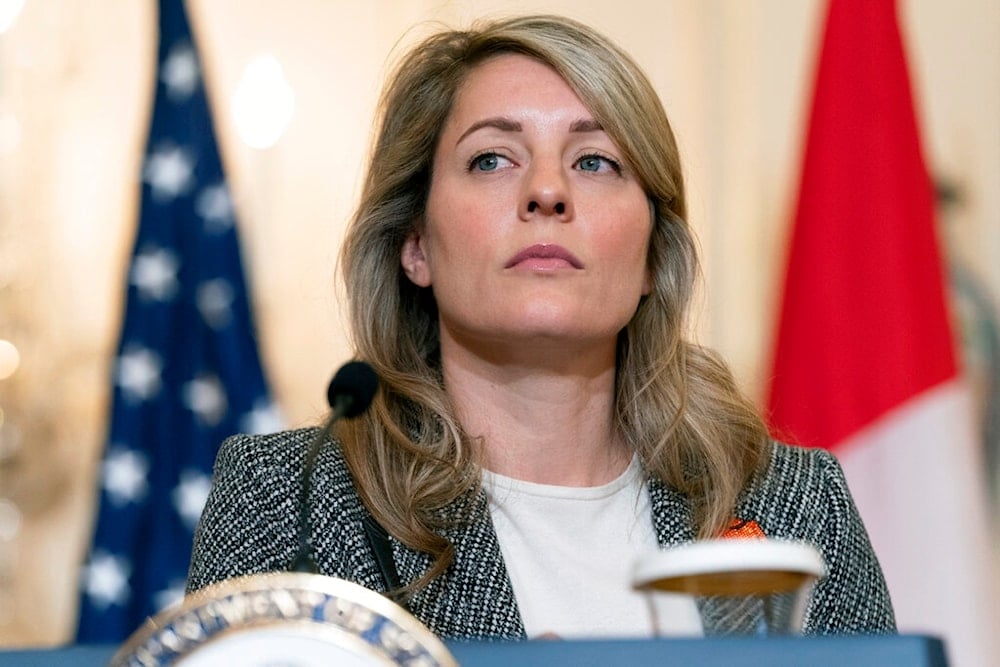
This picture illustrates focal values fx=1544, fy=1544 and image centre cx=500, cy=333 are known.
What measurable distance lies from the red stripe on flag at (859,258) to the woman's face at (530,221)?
3.48 feet

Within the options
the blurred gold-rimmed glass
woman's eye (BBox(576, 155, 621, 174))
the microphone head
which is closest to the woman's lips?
woman's eye (BBox(576, 155, 621, 174))

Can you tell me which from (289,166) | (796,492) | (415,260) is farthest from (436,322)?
(289,166)

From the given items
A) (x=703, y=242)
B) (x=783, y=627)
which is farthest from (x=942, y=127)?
(x=783, y=627)

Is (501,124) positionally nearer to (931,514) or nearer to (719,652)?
(719,652)

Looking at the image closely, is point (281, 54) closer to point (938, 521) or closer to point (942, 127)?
point (942, 127)

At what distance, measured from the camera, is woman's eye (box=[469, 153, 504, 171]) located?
2.04 meters

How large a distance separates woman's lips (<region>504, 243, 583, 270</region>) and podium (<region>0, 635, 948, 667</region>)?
0.99 meters

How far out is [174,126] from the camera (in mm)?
3447

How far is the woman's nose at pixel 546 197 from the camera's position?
1.92 m

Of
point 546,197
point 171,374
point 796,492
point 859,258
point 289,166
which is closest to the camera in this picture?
point 546,197

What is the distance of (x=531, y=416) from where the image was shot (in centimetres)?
205

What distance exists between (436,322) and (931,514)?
4.08 ft

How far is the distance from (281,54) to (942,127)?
162cm

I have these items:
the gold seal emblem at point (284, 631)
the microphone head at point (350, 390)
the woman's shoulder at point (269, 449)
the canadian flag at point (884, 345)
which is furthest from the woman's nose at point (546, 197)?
the canadian flag at point (884, 345)
